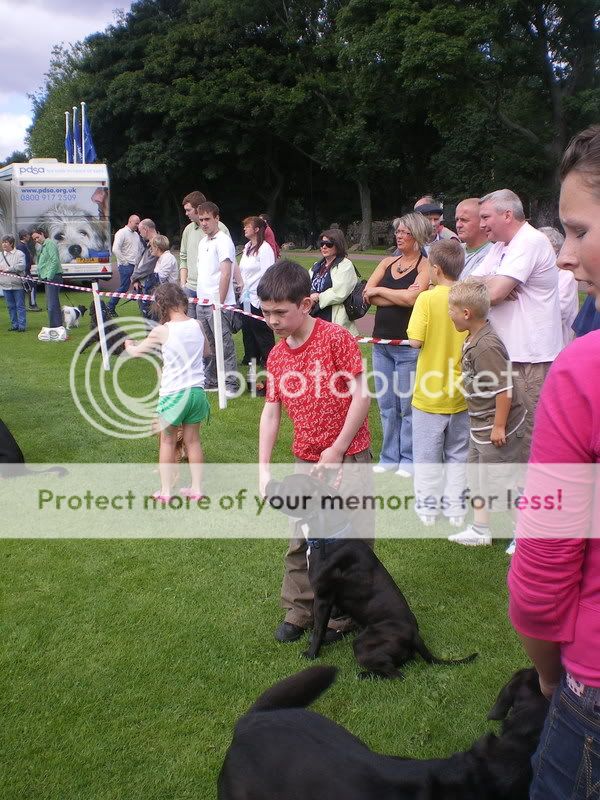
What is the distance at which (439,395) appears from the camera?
504cm

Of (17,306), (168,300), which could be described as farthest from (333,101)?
(168,300)

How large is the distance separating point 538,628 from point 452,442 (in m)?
3.95

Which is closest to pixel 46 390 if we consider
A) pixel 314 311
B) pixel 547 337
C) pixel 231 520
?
pixel 314 311

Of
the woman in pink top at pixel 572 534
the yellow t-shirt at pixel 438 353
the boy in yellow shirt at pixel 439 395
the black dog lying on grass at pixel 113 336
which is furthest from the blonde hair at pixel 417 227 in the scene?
the black dog lying on grass at pixel 113 336

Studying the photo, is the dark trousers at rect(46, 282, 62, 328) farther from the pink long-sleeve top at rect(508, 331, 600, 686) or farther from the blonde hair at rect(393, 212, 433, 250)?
the pink long-sleeve top at rect(508, 331, 600, 686)

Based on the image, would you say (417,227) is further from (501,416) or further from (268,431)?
(268,431)

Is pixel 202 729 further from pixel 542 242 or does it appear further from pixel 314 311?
pixel 314 311

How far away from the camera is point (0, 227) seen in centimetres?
2061

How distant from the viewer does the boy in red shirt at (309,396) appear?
136 inches

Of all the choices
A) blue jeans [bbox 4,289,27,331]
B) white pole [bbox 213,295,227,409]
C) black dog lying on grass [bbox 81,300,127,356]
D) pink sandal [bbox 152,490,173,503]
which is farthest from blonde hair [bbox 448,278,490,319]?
blue jeans [bbox 4,289,27,331]

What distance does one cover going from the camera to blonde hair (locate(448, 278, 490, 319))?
437 cm

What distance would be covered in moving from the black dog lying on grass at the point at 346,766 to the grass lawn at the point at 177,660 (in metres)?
0.75

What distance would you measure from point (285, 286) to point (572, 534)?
2.36 meters

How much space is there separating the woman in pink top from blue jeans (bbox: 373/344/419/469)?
469 cm
